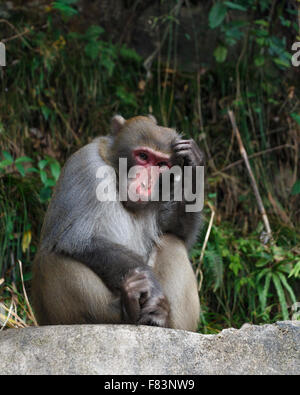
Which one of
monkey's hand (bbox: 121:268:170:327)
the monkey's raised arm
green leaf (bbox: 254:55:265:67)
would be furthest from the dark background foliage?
monkey's hand (bbox: 121:268:170:327)

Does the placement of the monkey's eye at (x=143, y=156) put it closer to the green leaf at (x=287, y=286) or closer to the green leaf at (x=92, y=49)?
the green leaf at (x=287, y=286)

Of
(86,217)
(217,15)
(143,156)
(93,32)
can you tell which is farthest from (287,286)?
(93,32)

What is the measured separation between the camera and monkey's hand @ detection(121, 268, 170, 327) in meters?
3.65

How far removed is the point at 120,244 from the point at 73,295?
0.43m

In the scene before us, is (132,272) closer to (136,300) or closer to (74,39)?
(136,300)

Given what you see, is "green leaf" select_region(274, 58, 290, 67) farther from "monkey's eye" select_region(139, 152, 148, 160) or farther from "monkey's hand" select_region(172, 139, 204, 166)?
"monkey's eye" select_region(139, 152, 148, 160)

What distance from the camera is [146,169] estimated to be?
4164 mm

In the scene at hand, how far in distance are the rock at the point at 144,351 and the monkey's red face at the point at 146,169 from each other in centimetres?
103

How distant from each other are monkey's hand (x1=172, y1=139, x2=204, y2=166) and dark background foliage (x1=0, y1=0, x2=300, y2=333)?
2.05 metres

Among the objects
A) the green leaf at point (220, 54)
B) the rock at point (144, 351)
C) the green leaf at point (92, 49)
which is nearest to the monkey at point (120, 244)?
the rock at point (144, 351)

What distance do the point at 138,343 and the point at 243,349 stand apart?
Answer: 515 millimetres

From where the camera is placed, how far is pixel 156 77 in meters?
7.83

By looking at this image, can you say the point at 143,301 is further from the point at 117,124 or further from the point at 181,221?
the point at 117,124
